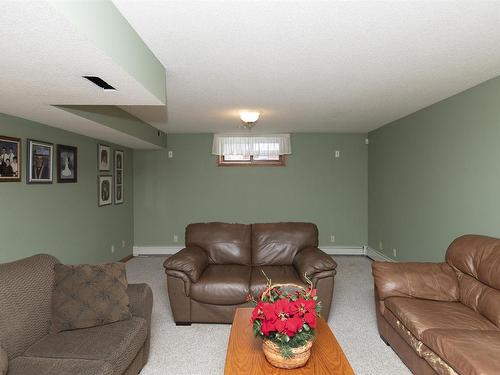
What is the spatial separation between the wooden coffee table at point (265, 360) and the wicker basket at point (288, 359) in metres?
0.03

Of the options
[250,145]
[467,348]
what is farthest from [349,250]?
[467,348]

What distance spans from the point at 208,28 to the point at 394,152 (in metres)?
4.10

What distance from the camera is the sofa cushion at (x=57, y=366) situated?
1.73 metres

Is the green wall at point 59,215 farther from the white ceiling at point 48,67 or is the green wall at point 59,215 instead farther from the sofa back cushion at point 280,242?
the sofa back cushion at point 280,242

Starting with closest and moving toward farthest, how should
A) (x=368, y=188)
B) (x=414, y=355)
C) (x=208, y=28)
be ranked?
1. (x=208, y=28)
2. (x=414, y=355)
3. (x=368, y=188)

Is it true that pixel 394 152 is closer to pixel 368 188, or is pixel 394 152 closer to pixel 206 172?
pixel 368 188

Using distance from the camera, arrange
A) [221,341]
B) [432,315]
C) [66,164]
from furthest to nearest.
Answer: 1. [66,164]
2. [221,341]
3. [432,315]

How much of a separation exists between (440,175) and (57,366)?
4.05 metres

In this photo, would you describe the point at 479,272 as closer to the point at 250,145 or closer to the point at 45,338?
the point at 45,338

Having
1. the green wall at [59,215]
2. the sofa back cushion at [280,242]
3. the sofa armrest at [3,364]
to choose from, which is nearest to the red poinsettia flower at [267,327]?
the sofa armrest at [3,364]

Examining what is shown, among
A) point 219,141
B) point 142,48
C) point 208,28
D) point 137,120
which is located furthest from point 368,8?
point 219,141

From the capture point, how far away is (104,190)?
17.2 feet

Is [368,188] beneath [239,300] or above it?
above

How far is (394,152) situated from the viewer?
520cm
